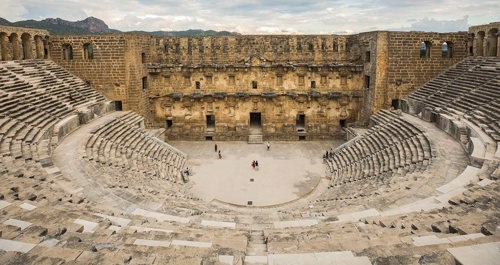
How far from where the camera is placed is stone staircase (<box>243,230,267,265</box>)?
580cm

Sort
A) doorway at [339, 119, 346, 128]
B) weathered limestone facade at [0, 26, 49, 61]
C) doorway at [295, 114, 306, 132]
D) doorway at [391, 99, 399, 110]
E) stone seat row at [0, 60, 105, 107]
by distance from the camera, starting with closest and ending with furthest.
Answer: stone seat row at [0, 60, 105, 107] → weathered limestone facade at [0, 26, 49, 61] → doorway at [391, 99, 399, 110] → doorway at [339, 119, 346, 128] → doorway at [295, 114, 306, 132]

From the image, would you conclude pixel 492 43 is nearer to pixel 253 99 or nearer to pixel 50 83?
pixel 253 99

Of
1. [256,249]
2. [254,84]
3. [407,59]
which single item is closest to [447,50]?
[407,59]

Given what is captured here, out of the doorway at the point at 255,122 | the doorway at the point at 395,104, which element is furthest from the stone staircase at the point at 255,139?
the doorway at the point at 395,104

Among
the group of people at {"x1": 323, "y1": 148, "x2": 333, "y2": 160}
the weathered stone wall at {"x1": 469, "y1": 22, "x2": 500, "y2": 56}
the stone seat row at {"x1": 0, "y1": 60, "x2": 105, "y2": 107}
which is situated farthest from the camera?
the group of people at {"x1": 323, "y1": 148, "x2": 333, "y2": 160}

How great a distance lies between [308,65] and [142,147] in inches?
520

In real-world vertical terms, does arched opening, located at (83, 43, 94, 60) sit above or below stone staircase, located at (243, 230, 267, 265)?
above

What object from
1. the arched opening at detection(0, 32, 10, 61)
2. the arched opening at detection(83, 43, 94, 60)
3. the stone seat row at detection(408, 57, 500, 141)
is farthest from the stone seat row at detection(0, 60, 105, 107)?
the stone seat row at detection(408, 57, 500, 141)

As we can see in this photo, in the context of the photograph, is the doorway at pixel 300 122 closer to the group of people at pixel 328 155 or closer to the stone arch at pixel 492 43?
the group of people at pixel 328 155

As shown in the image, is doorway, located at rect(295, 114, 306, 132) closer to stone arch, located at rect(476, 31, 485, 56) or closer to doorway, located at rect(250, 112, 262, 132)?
doorway, located at rect(250, 112, 262, 132)

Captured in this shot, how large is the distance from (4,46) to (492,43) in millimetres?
27989

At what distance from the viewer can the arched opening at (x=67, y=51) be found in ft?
78.5

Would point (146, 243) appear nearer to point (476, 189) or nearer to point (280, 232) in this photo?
point (280, 232)

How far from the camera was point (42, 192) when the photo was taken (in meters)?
9.80
